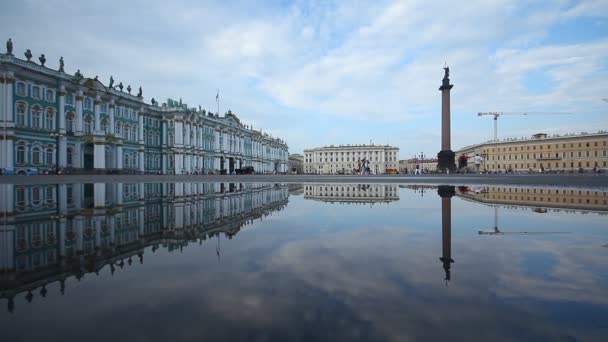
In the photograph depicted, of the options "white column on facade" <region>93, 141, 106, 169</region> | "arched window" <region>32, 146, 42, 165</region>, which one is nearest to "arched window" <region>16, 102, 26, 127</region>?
"arched window" <region>32, 146, 42, 165</region>

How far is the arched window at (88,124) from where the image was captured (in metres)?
40.3

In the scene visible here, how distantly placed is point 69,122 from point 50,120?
98.0 inches

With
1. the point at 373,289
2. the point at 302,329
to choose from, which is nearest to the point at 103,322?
the point at 302,329

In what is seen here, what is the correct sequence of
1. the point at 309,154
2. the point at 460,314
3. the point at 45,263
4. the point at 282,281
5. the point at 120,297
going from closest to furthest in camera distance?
the point at 460,314 < the point at 120,297 < the point at 282,281 < the point at 45,263 < the point at 309,154

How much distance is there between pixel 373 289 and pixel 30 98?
138ft

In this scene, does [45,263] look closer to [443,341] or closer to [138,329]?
[138,329]

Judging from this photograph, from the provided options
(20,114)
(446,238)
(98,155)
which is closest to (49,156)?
(20,114)

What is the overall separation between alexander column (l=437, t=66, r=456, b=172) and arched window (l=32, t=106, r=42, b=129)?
1663 inches

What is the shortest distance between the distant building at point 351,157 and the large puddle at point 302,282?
148837 millimetres

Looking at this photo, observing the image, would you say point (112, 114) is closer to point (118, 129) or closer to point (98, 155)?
point (118, 129)

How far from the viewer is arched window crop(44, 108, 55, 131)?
3528 cm

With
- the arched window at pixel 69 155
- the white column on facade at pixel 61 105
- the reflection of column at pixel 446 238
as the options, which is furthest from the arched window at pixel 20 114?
the reflection of column at pixel 446 238

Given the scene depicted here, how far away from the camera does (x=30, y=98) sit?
3347cm

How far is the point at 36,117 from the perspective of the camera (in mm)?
34188
